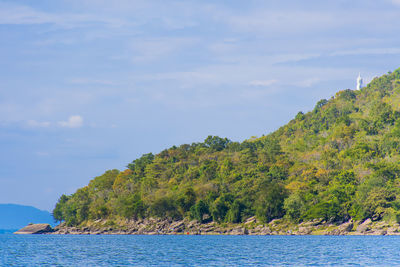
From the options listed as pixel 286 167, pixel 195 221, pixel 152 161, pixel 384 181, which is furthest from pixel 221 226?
pixel 152 161

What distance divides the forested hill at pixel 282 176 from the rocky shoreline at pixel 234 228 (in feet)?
5.75

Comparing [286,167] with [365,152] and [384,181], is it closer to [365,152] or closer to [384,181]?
[365,152]

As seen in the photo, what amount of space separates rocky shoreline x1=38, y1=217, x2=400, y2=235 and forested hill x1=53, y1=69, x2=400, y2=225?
69.0 inches

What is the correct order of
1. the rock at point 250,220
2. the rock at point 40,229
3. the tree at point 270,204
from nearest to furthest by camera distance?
the tree at point 270,204 → the rock at point 250,220 → the rock at point 40,229

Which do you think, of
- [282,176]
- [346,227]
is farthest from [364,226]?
[282,176]

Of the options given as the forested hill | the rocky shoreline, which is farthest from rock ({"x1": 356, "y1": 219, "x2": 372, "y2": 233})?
the forested hill

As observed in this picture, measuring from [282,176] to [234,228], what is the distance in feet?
64.5

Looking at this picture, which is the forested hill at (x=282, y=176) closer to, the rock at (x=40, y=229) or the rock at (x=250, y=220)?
the rock at (x=250, y=220)

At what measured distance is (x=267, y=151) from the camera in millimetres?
142000

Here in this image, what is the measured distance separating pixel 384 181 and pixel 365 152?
68.6ft

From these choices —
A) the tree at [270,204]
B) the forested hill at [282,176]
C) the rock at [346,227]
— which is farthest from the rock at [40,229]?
the rock at [346,227]

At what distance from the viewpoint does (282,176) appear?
119062 millimetres

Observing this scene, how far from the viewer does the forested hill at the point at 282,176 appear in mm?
100312

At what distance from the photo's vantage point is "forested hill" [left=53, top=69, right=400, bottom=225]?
329 feet
